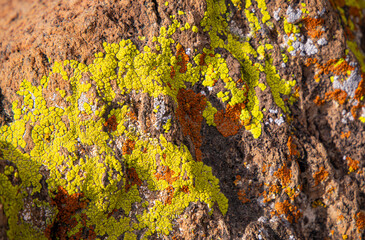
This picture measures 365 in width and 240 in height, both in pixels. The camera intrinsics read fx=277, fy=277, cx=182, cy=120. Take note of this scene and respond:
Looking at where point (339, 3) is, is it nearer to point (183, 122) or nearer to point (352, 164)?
point (352, 164)

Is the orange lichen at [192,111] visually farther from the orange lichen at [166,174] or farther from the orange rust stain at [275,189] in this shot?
the orange rust stain at [275,189]

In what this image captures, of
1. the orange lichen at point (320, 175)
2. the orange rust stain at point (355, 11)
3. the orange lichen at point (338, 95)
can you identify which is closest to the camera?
the orange lichen at point (320, 175)

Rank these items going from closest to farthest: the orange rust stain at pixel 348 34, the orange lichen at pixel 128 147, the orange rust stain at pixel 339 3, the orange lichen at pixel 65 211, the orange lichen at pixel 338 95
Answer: the orange lichen at pixel 65 211, the orange lichen at pixel 128 147, the orange lichen at pixel 338 95, the orange rust stain at pixel 348 34, the orange rust stain at pixel 339 3

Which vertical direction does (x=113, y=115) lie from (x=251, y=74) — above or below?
below

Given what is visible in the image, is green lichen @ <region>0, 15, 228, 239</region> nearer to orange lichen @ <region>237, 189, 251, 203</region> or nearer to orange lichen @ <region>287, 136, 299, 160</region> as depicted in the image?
orange lichen @ <region>237, 189, 251, 203</region>

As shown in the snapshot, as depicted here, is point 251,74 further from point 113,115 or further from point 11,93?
point 11,93

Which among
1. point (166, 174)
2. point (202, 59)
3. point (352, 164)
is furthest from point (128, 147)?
point (352, 164)

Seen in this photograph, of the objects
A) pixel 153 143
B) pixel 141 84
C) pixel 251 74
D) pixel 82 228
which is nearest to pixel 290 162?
pixel 251 74

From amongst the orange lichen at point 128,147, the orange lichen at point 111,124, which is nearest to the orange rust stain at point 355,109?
the orange lichen at point 128,147
